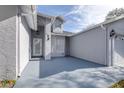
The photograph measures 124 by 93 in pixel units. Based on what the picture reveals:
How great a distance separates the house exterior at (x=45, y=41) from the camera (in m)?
5.09

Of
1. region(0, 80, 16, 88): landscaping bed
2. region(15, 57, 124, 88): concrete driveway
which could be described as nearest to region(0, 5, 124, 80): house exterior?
region(0, 80, 16, 88): landscaping bed

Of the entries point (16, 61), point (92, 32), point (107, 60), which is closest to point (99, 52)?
point (107, 60)

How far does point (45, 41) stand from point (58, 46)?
12.5 feet

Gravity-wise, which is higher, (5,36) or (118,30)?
(118,30)

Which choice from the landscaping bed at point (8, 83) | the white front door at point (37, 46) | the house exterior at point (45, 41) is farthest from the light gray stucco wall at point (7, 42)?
the white front door at point (37, 46)

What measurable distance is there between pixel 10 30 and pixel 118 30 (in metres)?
8.35

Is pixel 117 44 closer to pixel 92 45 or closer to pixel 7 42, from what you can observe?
pixel 92 45

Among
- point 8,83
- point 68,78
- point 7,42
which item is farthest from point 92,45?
point 8,83

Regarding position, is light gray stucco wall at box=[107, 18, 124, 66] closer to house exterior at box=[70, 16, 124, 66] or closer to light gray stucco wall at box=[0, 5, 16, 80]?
house exterior at box=[70, 16, 124, 66]

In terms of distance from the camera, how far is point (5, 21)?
5.08 meters

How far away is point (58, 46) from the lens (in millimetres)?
15828

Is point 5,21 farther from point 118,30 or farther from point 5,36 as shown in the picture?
point 118,30

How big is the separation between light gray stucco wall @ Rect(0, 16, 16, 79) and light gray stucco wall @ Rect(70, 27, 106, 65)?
7.33m
